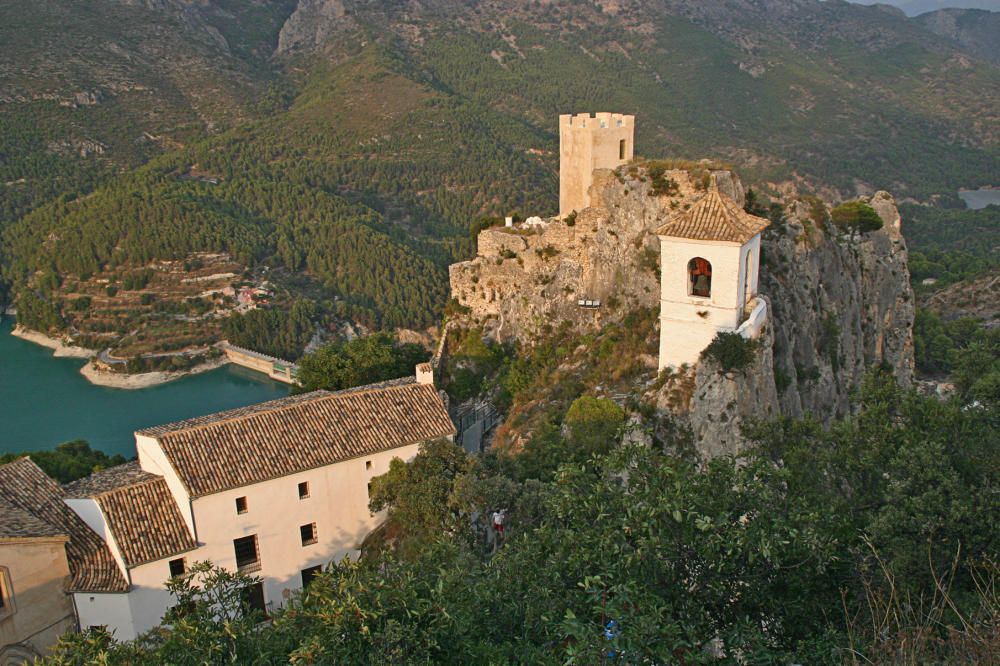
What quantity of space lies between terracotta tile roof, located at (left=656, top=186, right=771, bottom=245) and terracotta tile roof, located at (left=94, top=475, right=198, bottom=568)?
11.6m

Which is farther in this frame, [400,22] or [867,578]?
[400,22]

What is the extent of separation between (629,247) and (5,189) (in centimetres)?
8541

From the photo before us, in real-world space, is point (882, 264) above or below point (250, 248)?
above

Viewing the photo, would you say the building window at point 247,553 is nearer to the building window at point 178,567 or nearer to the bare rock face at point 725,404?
the building window at point 178,567

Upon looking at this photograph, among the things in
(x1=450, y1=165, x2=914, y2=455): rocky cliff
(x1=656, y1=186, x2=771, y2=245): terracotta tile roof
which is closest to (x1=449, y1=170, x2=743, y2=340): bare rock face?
(x1=450, y1=165, x2=914, y2=455): rocky cliff

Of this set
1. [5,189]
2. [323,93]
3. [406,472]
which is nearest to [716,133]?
[323,93]

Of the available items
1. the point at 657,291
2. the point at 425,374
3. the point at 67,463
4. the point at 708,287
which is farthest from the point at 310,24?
the point at 708,287

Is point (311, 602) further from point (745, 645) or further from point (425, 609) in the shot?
point (745, 645)

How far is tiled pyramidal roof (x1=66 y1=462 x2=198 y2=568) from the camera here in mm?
17234

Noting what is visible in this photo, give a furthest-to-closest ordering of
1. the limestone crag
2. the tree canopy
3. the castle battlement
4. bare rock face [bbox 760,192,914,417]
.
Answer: the castle battlement < bare rock face [bbox 760,192,914,417] < the limestone crag < the tree canopy

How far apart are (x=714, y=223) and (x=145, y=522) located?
13.1m

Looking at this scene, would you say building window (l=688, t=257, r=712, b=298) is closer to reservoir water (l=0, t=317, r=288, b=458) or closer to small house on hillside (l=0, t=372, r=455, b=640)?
small house on hillside (l=0, t=372, r=455, b=640)

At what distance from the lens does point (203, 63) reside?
12212cm

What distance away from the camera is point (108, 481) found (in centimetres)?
1897
